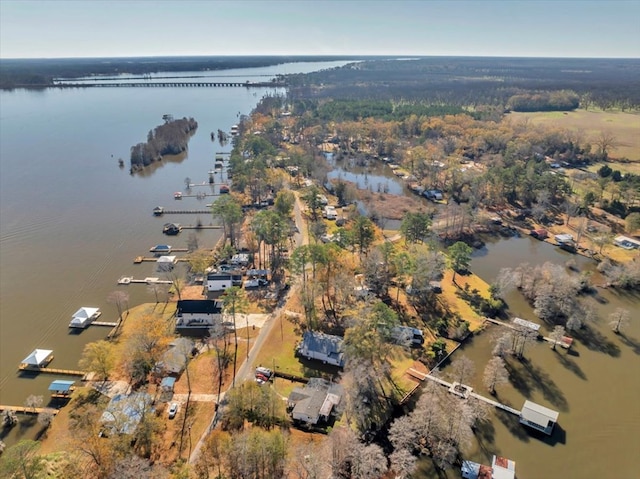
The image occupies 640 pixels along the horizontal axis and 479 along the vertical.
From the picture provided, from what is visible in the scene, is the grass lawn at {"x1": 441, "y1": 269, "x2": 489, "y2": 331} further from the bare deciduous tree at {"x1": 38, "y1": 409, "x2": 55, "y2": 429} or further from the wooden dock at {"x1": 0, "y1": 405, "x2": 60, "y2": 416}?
the wooden dock at {"x1": 0, "y1": 405, "x2": 60, "y2": 416}

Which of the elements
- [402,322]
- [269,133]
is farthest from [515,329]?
[269,133]

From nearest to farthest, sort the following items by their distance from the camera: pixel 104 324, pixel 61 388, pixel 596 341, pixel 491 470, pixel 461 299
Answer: pixel 491 470 < pixel 61 388 < pixel 596 341 < pixel 104 324 < pixel 461 299

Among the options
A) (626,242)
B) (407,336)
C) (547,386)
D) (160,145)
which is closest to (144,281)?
(407,336)

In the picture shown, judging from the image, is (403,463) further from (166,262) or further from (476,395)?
(166,262)

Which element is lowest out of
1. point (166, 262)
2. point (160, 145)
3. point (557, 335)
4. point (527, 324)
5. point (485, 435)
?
point (485, 435)

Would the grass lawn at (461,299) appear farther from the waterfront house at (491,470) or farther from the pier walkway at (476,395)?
the waterfront house at (491,470)

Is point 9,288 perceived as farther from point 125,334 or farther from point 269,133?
point 269,133

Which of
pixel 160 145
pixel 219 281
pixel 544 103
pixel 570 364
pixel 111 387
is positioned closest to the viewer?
pixel 111 387

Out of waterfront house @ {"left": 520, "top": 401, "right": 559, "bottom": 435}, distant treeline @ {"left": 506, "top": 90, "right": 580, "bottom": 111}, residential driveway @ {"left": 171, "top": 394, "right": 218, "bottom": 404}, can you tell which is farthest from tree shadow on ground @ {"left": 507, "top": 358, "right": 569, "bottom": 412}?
distant treeline @ {"left": 506, "top": 90, "right": 580, "bottom": 111}
